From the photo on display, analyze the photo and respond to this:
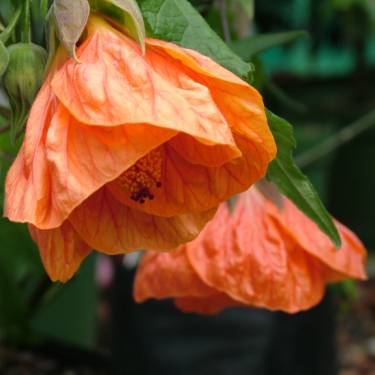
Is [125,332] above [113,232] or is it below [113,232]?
below

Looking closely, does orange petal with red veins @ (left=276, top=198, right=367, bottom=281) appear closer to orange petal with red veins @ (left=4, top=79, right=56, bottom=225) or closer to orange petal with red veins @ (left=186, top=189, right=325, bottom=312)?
orange petal with red veins @ (left=186, top=189, right=325, bottom=312)

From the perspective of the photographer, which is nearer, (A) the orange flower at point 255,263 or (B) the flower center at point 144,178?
(B) the flower center at point 144,178

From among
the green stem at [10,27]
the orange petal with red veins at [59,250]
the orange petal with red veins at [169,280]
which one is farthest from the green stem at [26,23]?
the orange petal with red veins at [169,280]

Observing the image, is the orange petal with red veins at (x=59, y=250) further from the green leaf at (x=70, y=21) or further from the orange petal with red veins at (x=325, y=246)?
the orange petal with red veins at (x=325, y=246)

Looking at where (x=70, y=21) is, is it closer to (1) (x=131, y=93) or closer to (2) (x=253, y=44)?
(1) (x=131, y=93)

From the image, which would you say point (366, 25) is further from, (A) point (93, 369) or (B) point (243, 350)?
(A) point (93, 369)

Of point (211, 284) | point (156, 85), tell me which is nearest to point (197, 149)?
point (156, 85)
